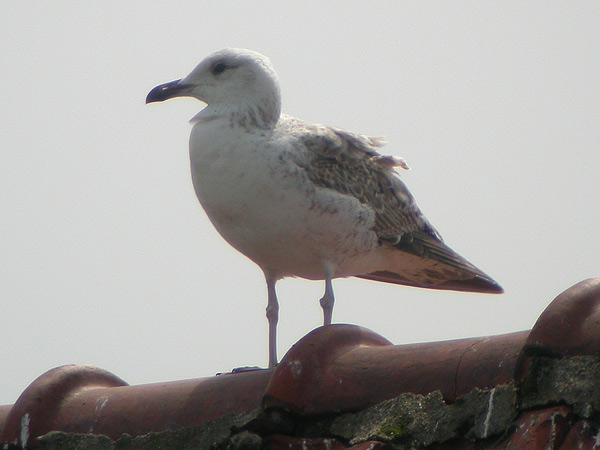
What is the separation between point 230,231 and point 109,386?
1159 mm

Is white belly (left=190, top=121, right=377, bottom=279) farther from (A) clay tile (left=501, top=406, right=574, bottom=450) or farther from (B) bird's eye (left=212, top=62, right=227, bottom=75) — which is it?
(A) clay tile (left=501, top=406, right=574, bottom=450)

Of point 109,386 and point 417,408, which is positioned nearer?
point 417,408

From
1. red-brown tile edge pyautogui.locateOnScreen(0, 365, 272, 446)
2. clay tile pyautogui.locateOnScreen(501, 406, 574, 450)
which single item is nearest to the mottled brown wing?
red-brown tile edge pyautogui.locateOnScreen(0, 365, 272, 446)

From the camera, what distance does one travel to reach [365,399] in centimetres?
378

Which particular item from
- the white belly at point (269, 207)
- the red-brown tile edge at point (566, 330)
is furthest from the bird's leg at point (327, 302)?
the red-brown tile edge at point (566, 330)

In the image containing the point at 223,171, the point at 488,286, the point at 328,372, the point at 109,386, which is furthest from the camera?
the point at 488,286

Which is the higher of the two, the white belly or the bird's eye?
the bird's eye

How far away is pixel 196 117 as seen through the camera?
5.99m

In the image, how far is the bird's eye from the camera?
Result: 245 inches

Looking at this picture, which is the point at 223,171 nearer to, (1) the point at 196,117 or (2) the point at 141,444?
(1) the point at 196,117

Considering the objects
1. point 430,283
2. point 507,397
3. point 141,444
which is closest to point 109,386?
point 141,444

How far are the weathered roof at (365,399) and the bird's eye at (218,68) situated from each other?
7.20 feet

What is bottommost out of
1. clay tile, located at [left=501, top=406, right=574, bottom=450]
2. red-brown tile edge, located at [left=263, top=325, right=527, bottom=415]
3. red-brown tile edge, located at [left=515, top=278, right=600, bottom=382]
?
clay tile, located at [left=501, top=406, right=574, bottom=450]

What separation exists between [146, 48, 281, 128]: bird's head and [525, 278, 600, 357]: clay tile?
9.45 ft
